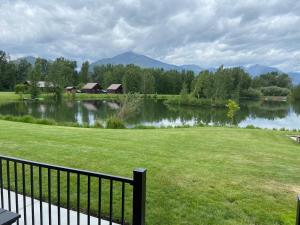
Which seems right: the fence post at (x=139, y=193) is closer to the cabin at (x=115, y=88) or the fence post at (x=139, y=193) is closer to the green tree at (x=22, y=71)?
the green tree at (x=22, y=71)

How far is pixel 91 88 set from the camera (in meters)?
65.4

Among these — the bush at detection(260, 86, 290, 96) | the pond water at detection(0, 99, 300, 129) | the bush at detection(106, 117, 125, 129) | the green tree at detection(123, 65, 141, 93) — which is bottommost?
the pond water at detection(0, 99, 300, 129)

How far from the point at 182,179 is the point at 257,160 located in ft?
8.63

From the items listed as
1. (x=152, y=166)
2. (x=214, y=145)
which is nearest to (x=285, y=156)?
(x=214, y=145)

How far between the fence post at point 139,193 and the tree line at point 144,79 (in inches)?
1777

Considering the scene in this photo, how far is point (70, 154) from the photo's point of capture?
18.3 feet

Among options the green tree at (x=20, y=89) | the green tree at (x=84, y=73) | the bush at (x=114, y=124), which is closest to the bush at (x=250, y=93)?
the green tree at (x=84, y=73)

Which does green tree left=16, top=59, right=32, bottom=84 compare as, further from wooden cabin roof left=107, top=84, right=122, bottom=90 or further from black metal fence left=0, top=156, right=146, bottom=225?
black metal fence left=0, top=156, right=146, bottom=225

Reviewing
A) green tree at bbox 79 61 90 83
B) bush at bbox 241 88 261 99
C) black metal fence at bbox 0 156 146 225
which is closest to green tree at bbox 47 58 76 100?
green tree at bbox 79 61 90 83

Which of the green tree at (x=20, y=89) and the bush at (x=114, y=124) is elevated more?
the green tree at (x=20, y=89)

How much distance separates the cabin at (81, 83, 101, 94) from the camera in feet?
211

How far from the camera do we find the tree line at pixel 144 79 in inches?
1877

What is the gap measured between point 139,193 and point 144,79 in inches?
2349

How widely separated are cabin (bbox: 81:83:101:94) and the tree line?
7.93 feet
